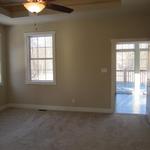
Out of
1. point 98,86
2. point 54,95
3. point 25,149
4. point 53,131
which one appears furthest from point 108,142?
point 54,95

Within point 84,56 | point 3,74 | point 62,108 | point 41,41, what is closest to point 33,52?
point 41,41

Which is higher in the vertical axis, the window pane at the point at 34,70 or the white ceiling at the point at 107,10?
the white ceiling at the point at 107,10

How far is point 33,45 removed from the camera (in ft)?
20.9

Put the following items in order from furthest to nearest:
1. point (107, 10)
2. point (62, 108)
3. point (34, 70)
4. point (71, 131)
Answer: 1. point (34, 70)
2. point (62, 108)
3. point (107, 10)
4. point (71, 131)

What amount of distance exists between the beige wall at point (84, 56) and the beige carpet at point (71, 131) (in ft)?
1.91

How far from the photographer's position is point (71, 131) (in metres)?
4.29

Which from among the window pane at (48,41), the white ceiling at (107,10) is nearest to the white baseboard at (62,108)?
the window pane at (48,41)

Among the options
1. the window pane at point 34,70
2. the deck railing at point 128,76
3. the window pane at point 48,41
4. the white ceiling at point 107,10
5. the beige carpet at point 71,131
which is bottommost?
the beige carpet at point 71,131

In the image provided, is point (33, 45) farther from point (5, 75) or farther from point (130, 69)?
point (130, 69)

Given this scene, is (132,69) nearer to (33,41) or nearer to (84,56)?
(84,56)

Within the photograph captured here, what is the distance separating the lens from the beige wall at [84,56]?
5.48 metres

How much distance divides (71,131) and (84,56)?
234 centimetres

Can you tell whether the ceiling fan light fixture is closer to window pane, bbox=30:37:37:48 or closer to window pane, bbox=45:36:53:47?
window pane, bbox=45:36:53:47

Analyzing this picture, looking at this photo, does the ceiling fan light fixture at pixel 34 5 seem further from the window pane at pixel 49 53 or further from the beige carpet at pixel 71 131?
the window pane at pixel 49 53
